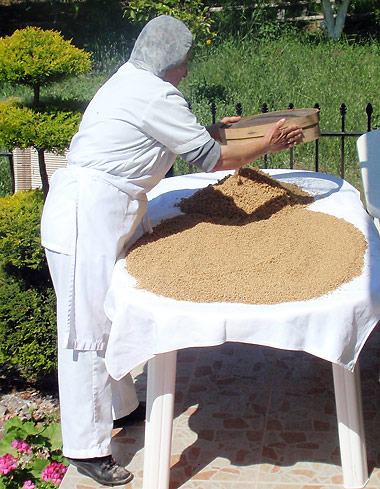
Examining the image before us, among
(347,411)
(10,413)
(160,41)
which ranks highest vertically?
(160,41)

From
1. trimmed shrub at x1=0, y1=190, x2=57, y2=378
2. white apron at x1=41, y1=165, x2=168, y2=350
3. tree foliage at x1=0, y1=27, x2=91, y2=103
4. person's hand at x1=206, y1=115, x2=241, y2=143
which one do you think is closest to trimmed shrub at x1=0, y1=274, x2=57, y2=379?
trimmed shrub at x1=0, y1=190, x2=57, y2=378

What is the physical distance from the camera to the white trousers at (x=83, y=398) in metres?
2.27

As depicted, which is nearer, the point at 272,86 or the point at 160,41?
the point at 160,41

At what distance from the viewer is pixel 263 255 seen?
84.8 inches

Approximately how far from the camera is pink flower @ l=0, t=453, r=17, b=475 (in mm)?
2709

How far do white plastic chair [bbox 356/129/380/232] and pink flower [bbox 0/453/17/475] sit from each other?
1724mm

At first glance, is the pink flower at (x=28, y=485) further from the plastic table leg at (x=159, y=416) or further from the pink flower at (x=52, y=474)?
the plastic table leg at (x=159, y=416)

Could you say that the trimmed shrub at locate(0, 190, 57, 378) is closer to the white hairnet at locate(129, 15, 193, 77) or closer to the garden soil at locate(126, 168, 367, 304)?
the garden soil at locate(126, 168, 367, 304)

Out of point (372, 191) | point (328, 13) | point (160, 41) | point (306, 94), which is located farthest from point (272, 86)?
point (160, 41)

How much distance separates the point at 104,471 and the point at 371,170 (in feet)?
5.31

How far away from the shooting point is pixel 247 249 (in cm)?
221

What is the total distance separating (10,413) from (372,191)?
211 cm

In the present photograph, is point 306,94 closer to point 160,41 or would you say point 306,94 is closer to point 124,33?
point 124,33

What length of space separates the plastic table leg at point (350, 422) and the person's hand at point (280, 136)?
0.75 m
